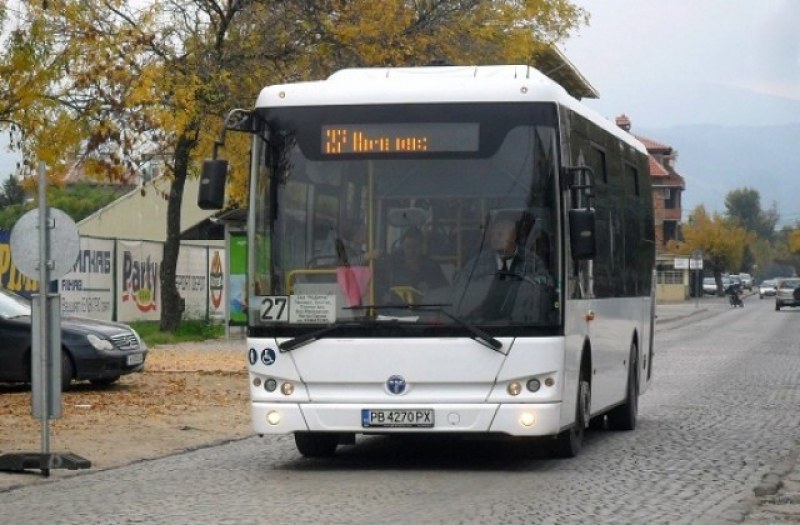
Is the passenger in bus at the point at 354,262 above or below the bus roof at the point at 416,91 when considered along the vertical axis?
below

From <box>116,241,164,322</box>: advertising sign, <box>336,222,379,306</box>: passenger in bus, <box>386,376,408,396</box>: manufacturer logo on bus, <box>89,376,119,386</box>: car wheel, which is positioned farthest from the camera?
<box>116,241,164,322</box>: advertising sign

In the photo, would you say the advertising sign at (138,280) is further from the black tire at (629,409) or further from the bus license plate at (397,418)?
the bus license plate at (397,418)

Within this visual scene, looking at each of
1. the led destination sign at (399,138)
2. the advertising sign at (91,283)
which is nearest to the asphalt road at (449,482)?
the led destination sign at (399,138)

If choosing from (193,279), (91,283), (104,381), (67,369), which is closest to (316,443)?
(67,369)

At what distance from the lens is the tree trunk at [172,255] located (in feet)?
122

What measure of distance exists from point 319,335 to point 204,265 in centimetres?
3477

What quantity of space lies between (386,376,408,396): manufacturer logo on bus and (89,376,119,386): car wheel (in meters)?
11.1

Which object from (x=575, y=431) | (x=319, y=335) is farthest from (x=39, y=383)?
(x=575, y=431)

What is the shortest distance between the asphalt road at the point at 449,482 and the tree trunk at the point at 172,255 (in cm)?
1919

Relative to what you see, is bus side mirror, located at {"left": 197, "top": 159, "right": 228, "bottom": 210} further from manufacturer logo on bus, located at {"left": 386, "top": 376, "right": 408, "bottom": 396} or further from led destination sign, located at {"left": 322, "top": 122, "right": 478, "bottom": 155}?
manufacturer logo on bus, located at {"left": 386, "top": 376, "right": 408, "bottom": 396}

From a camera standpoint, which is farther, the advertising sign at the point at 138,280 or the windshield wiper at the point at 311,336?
the advertising sign at the point at 138,280

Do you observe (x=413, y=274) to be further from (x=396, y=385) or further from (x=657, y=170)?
(x=657, y=170)

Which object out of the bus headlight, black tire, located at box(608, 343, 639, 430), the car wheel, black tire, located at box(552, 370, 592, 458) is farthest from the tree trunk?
the bus headlight

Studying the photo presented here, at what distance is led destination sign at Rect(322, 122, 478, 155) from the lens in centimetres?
1348
